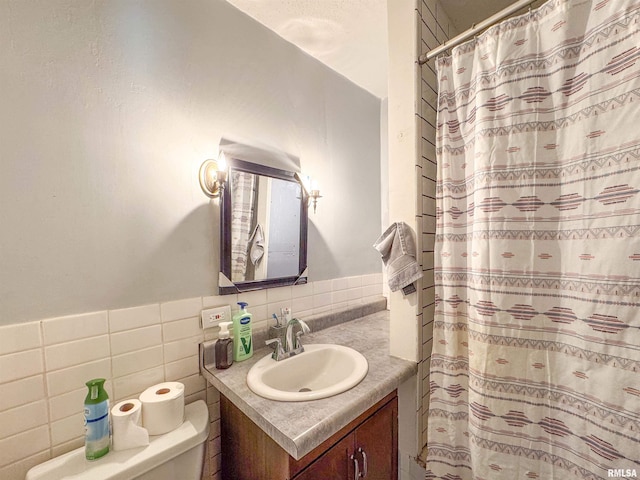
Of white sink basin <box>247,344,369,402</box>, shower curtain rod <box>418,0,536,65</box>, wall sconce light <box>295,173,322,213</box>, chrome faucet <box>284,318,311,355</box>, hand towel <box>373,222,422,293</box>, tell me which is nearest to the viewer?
shower curtain rod <box>418,0,536,65</box>

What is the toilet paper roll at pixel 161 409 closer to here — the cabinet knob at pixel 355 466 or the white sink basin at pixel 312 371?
the white sink basin at pixel 312 371

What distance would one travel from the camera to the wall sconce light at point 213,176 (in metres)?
1.11

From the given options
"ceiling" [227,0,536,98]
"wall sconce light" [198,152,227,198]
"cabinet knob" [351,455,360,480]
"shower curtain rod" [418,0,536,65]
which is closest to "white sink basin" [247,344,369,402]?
"cabinet knob" [351,455,360,480]

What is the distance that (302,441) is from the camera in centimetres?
66

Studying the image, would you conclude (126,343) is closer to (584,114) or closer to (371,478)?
(371,478)

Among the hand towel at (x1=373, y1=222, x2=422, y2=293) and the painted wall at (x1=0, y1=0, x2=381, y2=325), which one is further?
the hand towel at (x1=373, y1=222, x2=422, y2=293)

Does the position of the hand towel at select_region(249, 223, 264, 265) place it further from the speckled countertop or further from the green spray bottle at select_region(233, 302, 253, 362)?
the speckled countertop

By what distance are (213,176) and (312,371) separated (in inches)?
39.1

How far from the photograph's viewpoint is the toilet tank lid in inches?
27.9

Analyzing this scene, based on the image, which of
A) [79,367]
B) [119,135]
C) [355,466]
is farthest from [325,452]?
[119,135]

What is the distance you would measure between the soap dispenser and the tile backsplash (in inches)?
3.5

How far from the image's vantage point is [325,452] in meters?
0.79

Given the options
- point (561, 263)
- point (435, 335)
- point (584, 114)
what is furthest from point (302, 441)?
point (584, 114)

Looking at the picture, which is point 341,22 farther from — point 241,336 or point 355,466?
point 355,466
